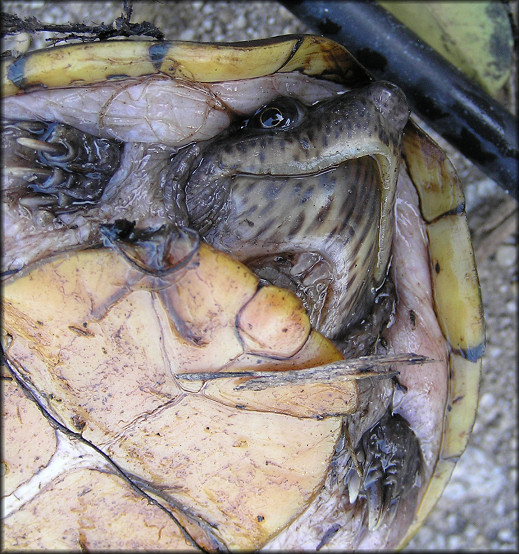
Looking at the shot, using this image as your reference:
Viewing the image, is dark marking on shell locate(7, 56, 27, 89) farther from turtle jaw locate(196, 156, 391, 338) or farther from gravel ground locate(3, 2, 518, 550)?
gravel ground locate(3, 2, 518, 550)

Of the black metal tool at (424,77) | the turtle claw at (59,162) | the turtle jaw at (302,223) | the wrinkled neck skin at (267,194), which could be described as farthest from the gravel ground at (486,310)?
the turtle claw at (59,162)

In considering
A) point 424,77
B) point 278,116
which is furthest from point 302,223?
point 424,77

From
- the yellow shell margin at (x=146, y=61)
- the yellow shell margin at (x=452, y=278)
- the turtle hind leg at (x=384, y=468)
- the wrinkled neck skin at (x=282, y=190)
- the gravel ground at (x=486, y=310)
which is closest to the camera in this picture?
the yellow shell margin at (x=146, y=61)

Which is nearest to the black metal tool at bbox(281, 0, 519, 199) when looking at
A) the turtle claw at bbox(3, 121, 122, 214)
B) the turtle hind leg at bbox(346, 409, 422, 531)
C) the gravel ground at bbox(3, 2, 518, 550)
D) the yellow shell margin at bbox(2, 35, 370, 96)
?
the yellow shell margin at bbox(2, 35, 370, 96)

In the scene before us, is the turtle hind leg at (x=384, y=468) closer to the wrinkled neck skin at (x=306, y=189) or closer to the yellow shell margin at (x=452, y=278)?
the yellow shell margin at (x=452, y=278)

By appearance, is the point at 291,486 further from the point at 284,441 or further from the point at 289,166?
the point at 289,166
